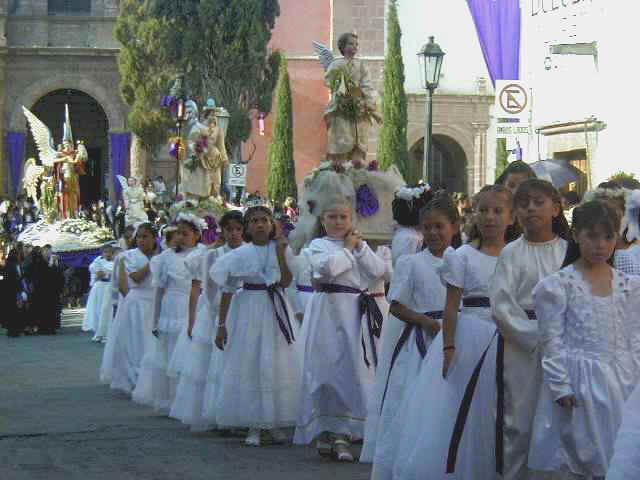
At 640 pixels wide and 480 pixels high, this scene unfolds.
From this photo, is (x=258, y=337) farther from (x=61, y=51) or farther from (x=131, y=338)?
(x=61, y=51)

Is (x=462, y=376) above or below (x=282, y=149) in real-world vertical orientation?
below

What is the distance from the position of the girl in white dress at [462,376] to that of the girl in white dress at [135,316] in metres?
7.95

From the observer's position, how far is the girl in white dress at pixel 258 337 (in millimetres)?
10852

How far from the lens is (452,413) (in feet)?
24.3

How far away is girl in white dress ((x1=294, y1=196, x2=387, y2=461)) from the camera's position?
32.7ft

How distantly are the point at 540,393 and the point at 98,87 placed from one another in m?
44.0

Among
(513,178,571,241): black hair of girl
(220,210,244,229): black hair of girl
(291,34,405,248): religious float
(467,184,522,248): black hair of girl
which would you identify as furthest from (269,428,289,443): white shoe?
(291,34,405,248): religious float

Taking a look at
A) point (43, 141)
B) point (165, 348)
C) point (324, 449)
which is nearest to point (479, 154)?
point (43, 141)

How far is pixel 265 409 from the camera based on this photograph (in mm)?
10805

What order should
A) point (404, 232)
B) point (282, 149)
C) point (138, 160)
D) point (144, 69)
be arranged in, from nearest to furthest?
point (404, 232), point (144, 69), point (282, 149), point (138, 160)

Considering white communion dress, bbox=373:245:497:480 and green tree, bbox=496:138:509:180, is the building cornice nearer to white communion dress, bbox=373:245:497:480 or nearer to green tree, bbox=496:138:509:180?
green tree, bbox=496:138:509:180

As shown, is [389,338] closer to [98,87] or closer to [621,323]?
[621,323]

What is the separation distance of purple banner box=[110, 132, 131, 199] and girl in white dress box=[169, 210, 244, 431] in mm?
36994

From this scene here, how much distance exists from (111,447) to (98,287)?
620 inches
